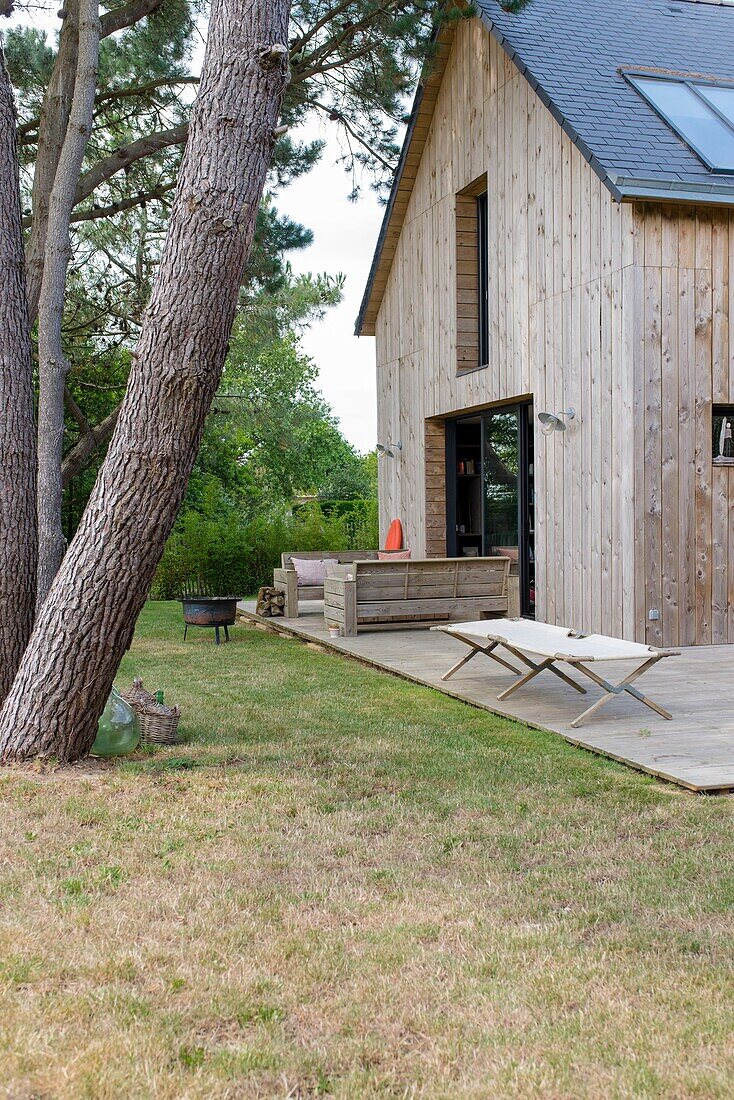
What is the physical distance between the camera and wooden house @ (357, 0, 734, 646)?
320 inches

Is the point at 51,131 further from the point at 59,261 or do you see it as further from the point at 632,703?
the point at 632,703

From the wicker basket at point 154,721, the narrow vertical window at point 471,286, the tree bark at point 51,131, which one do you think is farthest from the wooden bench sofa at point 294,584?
the wicker basket at point 154,721

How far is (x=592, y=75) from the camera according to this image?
9.58 metres

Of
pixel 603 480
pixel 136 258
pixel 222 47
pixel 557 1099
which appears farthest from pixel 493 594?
pixel 557 1099

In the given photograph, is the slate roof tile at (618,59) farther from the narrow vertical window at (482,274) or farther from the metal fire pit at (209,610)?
the metal fire pit at (209,610)

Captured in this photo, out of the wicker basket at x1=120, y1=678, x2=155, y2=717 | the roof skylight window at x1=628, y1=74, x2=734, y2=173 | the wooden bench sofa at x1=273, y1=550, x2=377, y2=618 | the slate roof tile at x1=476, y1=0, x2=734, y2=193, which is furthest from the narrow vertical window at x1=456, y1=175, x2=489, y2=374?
the wicker basket at x1=120, y1=678, x2=155, y2=717

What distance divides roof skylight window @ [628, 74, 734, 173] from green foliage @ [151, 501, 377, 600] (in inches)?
340

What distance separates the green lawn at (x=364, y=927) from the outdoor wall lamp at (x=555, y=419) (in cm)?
448

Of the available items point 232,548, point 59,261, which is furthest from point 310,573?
point 59,261

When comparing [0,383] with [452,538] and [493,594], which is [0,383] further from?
[452,538]

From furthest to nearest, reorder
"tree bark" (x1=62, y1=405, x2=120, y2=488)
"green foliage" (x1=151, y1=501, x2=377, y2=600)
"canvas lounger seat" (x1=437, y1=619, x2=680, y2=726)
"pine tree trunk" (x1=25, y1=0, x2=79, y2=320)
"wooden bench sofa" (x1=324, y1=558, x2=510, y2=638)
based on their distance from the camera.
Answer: "green foliage" (x1=151, y1=501, x2=377, y2=600) < "tree bark" (x1=62, y1=405, x2=120, y2=488) < "wooden bench sofa" (x1=324, y1=558, x2=510, y2=638) < "pine tree trunk" (x1=25, y1=0, x2=79, y2=320) < "canvas lounger seat" (x1=437, y1=619, x2=680, y2=726)

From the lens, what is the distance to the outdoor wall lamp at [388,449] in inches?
531

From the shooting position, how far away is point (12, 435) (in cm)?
537

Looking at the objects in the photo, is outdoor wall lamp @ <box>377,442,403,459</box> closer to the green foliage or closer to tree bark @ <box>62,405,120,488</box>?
the green foliage
